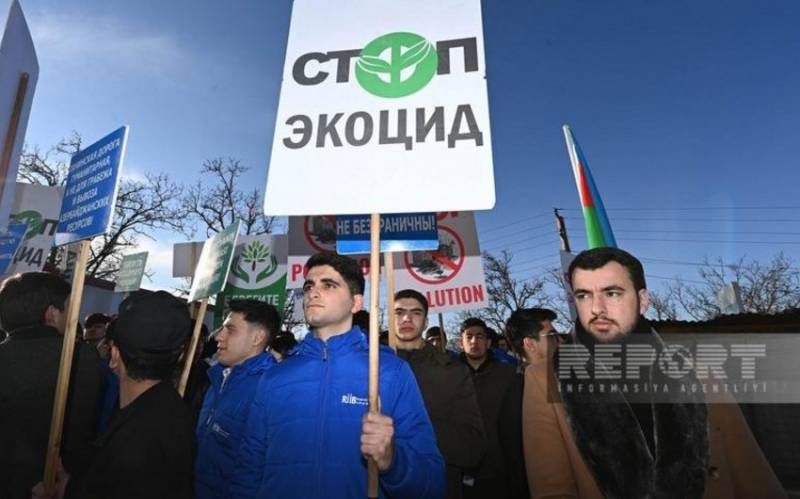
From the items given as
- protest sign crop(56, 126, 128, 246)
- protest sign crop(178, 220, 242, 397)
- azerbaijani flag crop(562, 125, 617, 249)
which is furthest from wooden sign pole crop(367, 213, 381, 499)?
protest sign crop(178, 220, 242, 397)

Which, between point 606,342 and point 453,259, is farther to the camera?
point 453,259

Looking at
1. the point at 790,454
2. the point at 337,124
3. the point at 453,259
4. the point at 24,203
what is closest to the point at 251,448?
the point at 337,124

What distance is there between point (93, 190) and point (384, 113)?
2250 mm

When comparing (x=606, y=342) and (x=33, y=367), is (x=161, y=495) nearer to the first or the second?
(x=33, y=367)

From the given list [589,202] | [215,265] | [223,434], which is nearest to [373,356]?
[223,434]

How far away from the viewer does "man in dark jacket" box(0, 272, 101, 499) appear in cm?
235

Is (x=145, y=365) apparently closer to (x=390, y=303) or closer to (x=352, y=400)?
(x=352, y=400)

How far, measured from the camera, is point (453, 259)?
6.23 m

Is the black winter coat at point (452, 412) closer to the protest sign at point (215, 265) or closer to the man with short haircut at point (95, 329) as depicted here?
the protest sign at point (215, 265)

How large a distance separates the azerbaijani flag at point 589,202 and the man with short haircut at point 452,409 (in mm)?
1240

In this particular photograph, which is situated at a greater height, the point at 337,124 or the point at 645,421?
the point at 337,124

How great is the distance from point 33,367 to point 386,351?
1879mm

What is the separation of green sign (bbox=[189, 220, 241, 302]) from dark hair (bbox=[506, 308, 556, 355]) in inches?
102

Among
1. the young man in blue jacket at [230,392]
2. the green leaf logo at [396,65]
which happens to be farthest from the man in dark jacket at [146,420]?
the green leaf logo at [396,65]
